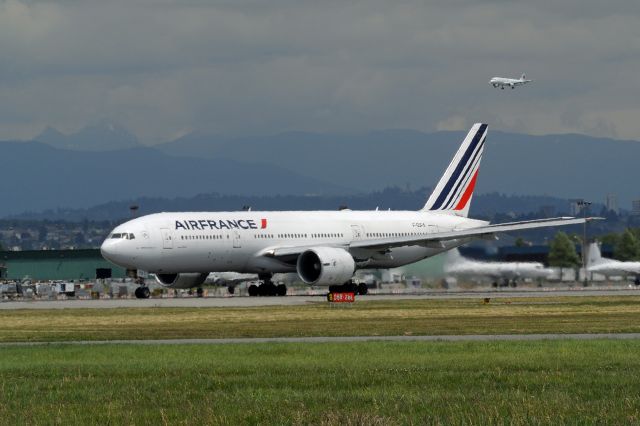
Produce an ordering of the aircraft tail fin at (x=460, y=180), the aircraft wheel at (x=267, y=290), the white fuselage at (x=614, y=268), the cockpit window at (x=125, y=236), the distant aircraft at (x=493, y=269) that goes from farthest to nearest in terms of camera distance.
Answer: the white fuselage at (x=614, y=268)
the aircraft tail fin at (x=460, y=180)
the distant aircraft at (x=493, y=269)
the aircraft wheel at (x=267, y=290)
the cockpit window at (x=125, y=236)

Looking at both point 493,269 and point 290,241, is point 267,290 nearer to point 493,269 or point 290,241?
point 290,241

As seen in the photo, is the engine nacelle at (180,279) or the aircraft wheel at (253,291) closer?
the engine nacelle at (180,279)

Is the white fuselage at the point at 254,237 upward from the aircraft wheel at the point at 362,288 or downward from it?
upward

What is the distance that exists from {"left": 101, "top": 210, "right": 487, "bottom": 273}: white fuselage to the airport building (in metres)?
66.6

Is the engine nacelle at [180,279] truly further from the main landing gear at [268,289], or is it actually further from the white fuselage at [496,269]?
the white fuselage at [496,269]

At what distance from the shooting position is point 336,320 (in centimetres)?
5603

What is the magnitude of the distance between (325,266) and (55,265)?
80846 millimetres

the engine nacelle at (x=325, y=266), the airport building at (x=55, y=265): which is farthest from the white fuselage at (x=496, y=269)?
the airport building at (x=55, y=265)

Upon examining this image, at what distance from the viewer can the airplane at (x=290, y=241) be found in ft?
269

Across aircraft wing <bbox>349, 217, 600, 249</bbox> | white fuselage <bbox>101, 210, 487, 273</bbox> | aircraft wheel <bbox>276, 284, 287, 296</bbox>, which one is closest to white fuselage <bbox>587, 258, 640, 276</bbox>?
white fuselage <bbox>101, 210, 487, 273</bbox>

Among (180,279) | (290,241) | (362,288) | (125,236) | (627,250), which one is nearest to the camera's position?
(125,236)

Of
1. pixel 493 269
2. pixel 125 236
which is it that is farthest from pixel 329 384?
pixel 493 269

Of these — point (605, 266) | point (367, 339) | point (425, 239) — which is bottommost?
point (367, 339)

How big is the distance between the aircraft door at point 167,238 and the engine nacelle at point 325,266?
26.8 ft
